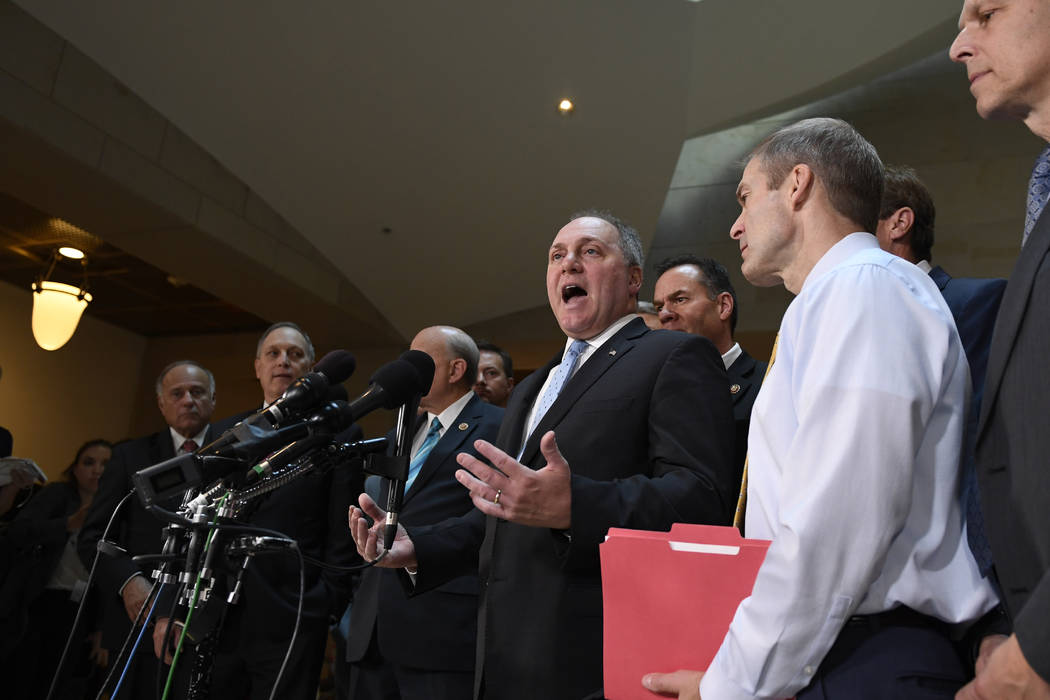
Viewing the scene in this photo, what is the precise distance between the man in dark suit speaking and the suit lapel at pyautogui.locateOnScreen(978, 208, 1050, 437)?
666mm

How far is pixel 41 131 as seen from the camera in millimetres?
4934

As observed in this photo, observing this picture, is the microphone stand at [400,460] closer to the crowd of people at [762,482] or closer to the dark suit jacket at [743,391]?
the crowd of people at [762,482]

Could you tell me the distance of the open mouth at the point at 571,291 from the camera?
2234 millimetres

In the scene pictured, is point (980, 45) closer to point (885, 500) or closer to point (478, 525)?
point (885, 500)

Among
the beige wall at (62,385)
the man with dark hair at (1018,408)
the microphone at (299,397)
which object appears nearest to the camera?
the man with dark hair at (1018,408)

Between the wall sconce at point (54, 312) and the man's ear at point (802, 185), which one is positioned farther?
the wall sconce at point (54, 312)

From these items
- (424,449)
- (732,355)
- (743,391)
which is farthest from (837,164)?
(424,449)

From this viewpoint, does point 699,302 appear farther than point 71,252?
No

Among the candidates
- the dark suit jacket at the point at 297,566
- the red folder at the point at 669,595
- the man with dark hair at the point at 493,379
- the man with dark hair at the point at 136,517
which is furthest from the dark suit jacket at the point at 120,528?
the red folder at the point at 669,595

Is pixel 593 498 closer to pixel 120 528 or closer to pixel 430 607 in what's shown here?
pixel 430 607

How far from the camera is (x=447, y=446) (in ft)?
9.20

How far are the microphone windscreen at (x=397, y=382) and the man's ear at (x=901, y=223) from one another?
1.30 meters

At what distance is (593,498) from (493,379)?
9.31ft

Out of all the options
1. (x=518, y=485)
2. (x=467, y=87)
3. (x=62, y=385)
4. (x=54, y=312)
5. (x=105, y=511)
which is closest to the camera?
(x=518, y=485)
